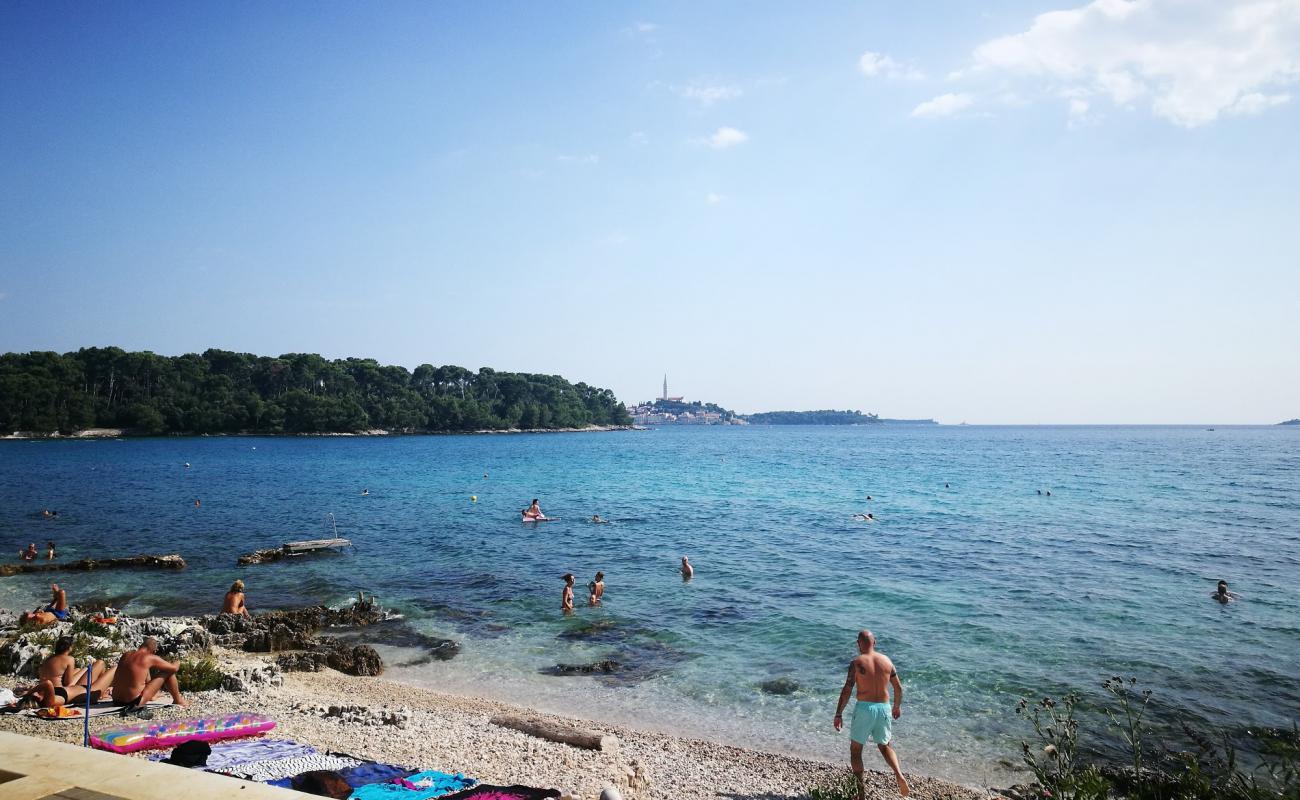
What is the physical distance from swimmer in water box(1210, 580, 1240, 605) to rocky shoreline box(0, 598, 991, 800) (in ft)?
54.6

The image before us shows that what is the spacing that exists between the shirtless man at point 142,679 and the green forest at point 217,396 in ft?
459

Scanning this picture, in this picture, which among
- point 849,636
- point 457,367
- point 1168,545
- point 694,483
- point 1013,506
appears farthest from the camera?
point 457,367

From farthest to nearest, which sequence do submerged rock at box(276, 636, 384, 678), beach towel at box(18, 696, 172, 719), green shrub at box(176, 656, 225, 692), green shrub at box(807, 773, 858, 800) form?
submerged rock at box(276, 636, 384, 678) < green shrub at box(176, 656, 225, 692) < beach towel at box(18, 696, 172, 719) < green shrub at box(807, 773, 858, 800)

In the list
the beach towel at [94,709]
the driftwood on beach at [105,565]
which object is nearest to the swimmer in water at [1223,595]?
the beach towel at [94,709]

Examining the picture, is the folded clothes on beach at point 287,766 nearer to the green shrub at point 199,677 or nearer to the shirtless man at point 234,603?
the green shrub at point 199,677

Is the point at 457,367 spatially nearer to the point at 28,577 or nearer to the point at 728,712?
the point at 28,577

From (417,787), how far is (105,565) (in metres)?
25.1

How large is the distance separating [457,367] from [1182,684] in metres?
196

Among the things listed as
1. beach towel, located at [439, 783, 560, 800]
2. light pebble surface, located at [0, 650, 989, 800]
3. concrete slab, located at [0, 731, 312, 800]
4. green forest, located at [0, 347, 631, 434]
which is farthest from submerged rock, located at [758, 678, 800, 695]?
green forest, located at [0, 347, 631, 434]

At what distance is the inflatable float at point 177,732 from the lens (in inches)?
357

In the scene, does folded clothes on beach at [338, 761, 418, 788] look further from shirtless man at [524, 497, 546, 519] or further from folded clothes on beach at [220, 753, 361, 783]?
shirtless man at [524, 497, 546, 519]

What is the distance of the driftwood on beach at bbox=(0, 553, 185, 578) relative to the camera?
82.2 ft

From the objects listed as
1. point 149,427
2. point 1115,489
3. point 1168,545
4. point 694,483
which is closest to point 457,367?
point 149,427

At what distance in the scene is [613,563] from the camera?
26906mm
